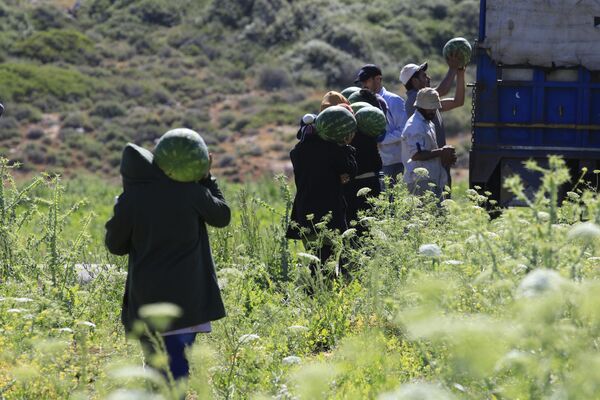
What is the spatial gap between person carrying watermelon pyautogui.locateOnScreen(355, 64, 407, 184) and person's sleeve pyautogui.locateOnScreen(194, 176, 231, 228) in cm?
416

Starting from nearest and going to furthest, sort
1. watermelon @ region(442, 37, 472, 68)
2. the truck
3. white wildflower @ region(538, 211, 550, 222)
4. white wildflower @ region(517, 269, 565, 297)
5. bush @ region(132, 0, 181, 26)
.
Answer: white wildflower @ region(517, 269, 565, 297) → white wildflower @ region(538, 211, 550, 222) → watermelon @ region(442, 37, 472, 68) → the truck → bush @ region(132, 0, 181, 26)

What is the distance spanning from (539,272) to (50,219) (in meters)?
4.53

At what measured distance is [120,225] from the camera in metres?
5.33

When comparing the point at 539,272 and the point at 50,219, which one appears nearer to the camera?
the point at 539,272

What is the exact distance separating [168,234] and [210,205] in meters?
0.24

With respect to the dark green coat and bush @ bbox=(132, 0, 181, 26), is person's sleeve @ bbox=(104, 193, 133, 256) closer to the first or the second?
Answer: the dark green coat

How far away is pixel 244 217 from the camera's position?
9.33 metres

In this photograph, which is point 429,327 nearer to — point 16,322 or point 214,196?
point 214,196

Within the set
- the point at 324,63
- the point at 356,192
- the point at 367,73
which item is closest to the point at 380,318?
the point at 356,192

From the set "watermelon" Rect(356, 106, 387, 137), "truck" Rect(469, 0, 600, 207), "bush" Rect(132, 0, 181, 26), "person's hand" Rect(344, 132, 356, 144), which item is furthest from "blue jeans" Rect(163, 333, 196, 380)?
"bush" Rect(132, 0, 181, 26)

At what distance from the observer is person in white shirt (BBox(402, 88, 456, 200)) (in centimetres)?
872

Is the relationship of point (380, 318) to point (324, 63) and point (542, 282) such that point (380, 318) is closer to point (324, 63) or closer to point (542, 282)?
point (542, 282)

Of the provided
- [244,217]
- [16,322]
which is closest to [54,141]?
[244,217]

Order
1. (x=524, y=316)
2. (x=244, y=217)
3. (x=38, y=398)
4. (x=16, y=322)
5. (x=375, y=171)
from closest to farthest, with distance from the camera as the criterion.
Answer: (x=524, y=316) < (x=38, y=398) < (x=16, y=322) < (x=375, y=171) < (x=244, y=217)
